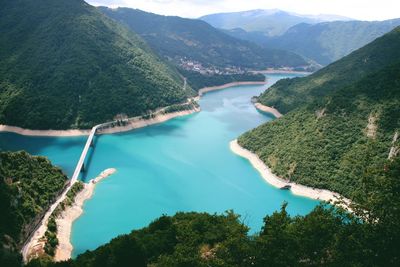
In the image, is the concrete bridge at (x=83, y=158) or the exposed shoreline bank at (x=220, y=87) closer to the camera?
the concrete bridge at (x=83, y=158)

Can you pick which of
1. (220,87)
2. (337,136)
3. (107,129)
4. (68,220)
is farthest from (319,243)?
(220,87)

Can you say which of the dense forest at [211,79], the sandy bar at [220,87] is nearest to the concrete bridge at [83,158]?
the sandy bar at [220,87]

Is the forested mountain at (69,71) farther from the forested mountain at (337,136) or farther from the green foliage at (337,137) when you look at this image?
the green foliage at (337,137)

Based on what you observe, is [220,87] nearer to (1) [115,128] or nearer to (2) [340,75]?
(2) [340,75]

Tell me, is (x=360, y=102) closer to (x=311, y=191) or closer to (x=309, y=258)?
(x=311, y=191)

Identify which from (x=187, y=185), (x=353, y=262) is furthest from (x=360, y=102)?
(x=353, y=262)

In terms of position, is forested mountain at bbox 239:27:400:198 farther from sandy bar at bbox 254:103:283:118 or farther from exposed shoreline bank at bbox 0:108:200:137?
sandy bar at bbox 254:103:283:118

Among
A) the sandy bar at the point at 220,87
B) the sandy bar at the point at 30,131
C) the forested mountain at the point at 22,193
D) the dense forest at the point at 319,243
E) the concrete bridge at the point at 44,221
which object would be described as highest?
the dense forest at the point at 319,243

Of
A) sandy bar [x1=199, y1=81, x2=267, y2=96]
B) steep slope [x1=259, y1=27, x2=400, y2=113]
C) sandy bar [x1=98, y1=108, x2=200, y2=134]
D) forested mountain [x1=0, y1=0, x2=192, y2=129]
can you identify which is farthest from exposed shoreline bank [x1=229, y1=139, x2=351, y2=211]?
sandy bar [x1=199, y1=81, x2=267, y2=96]
